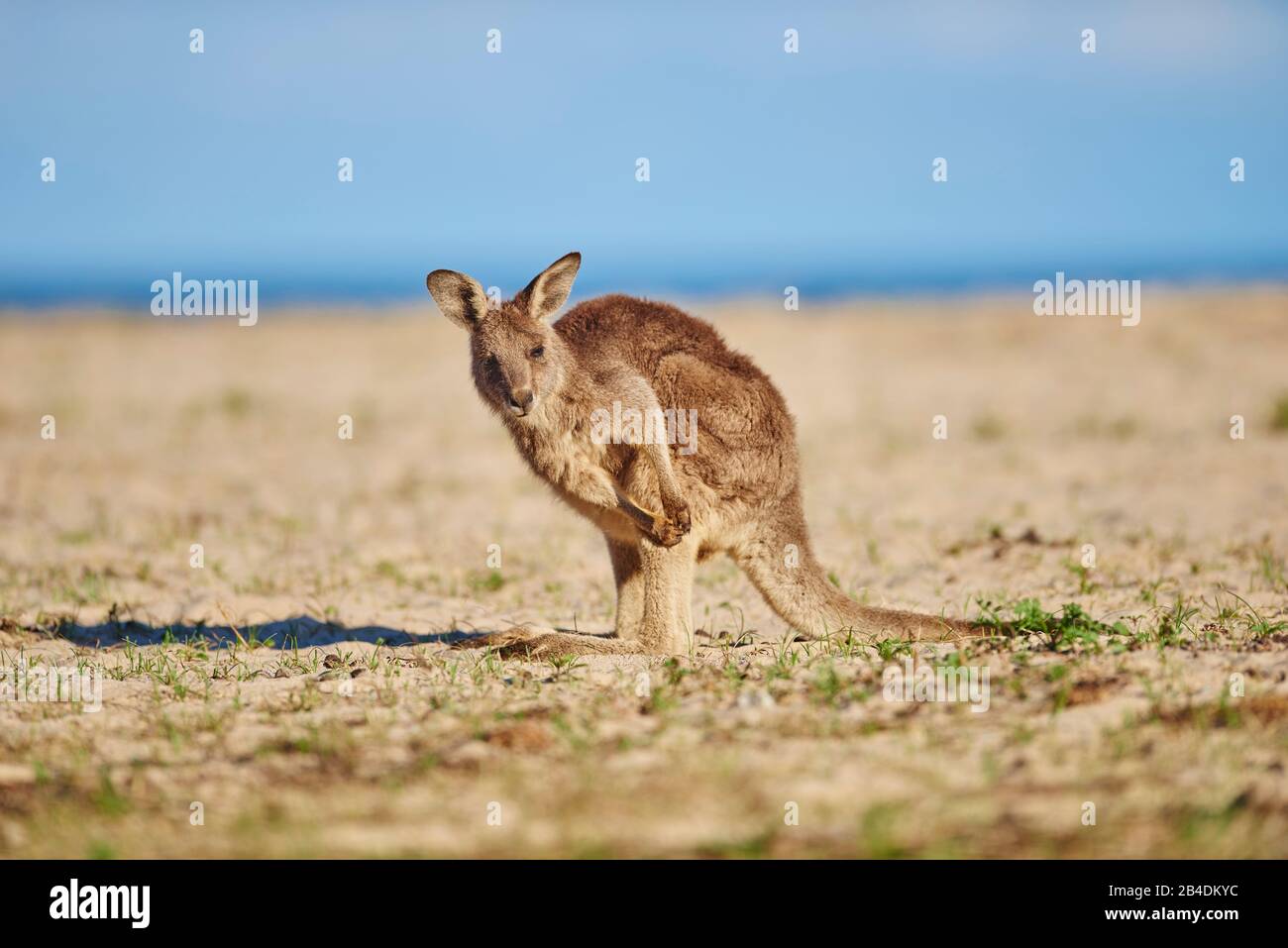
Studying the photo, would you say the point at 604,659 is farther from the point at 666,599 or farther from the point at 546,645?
the point at 666,599

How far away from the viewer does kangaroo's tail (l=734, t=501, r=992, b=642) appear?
4539 mm

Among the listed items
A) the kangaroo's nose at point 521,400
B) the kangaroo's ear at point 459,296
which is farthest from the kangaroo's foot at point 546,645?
the kangaroo's ear at point 459,296

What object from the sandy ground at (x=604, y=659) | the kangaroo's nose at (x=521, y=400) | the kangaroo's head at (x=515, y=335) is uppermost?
the kangaroo's head at (x=515, y=335)

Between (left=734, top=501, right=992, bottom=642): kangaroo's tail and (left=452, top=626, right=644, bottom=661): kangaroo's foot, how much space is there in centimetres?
60

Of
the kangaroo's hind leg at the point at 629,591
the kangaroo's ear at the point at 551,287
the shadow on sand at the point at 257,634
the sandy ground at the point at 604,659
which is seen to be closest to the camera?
the sandy ground at the point at 604,659

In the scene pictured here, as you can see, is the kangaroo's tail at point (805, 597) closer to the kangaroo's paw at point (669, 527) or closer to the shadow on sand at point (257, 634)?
the kangaroo's paw at point (669, 527)

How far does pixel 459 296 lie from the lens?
16.0ft

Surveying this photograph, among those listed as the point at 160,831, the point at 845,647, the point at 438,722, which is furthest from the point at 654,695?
the point at 160,831

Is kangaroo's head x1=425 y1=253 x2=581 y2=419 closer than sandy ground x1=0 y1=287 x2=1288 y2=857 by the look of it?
No

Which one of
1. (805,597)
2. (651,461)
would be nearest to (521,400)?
(651,461)

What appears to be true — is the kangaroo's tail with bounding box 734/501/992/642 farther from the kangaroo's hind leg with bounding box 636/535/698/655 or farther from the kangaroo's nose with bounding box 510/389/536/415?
the kangaroo's nose with bounding box 510/389/536/415

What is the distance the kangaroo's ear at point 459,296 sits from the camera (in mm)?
4777

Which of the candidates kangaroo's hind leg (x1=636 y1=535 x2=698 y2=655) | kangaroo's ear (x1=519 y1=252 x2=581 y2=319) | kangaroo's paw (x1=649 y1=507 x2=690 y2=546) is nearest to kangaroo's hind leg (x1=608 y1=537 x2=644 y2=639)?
kangaroo's hind leg (x1=636 y1=535 x2=698 y2=655)
